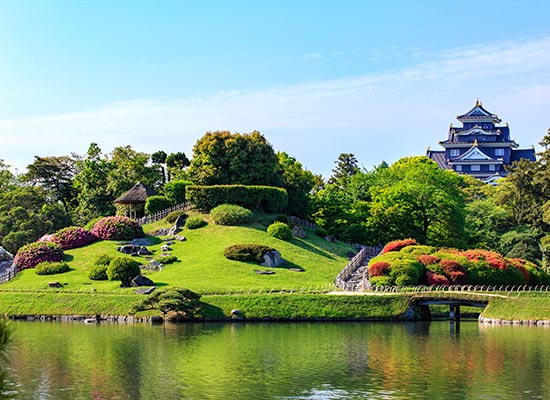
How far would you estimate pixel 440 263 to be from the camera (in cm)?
6556

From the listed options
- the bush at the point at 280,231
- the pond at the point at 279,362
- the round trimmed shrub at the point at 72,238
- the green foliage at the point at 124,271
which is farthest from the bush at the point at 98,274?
the bush at the point at 280,231

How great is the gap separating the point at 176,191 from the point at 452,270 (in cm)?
3672

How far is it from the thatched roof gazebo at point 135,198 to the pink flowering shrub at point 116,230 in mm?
7880

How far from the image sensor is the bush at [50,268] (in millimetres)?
70188

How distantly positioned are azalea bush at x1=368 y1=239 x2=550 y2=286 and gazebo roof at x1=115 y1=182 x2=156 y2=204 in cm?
3358

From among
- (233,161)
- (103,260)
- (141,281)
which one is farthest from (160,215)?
(141,281)

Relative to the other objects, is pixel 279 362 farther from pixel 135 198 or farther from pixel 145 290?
pixel 135 198

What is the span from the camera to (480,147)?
152m

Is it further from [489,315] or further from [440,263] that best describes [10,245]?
[489,315]

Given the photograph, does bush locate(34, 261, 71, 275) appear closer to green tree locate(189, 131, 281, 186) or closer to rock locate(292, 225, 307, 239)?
green tree locate(189, 131, 281, 186)

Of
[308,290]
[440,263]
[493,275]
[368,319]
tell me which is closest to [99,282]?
[308,290]

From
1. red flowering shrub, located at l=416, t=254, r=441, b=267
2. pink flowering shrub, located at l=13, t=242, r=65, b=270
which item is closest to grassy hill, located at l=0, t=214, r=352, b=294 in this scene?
pink flowering shrub, located at l=13, t=242, r=65, b=270

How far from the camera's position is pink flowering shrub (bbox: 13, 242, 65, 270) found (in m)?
72.7

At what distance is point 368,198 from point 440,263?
1030 inches
